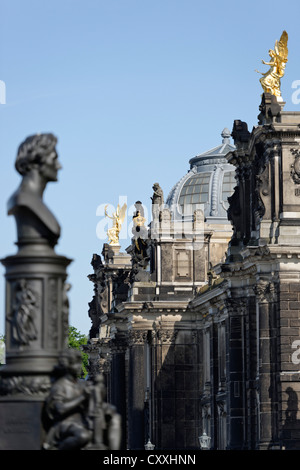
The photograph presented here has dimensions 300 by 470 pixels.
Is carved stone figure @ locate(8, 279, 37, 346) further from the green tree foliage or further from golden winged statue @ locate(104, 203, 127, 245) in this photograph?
the green tree foliage

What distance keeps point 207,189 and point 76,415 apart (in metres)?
79.8

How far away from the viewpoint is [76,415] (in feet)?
58.3

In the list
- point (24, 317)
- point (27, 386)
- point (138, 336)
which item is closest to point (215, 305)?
point (138, 336)

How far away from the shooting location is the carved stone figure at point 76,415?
17.4 m

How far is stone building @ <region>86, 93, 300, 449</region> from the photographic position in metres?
58.7

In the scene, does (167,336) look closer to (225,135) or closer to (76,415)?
(225,135)

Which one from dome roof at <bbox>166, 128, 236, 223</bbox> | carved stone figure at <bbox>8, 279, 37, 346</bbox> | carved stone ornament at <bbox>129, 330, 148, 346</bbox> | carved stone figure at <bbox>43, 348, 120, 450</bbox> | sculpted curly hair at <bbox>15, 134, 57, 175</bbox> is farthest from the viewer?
dome roof at <bbox>166, 128, 236, 223</bbox>

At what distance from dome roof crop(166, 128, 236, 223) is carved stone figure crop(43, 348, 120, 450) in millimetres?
77019

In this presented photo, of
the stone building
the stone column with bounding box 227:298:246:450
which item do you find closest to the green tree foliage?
the stone building

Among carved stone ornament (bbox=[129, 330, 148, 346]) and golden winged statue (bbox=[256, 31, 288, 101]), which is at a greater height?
golden winged statue (bbox=[256, 31, 288, 101])

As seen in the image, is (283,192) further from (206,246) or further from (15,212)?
(15,212)

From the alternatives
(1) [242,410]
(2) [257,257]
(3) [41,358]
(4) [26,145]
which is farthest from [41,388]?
(1) [242,410]

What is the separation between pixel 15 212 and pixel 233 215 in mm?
48800

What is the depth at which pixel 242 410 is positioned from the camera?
64.6 metres
